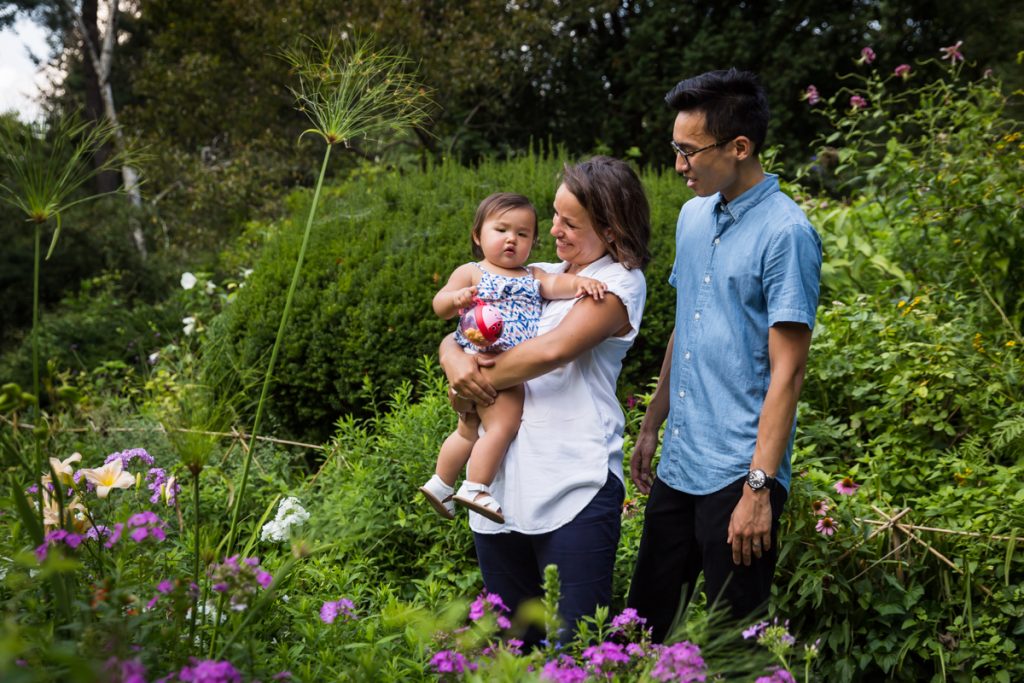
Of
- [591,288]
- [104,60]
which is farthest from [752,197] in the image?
[104,60]

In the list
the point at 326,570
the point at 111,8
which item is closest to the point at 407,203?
the point at 326,570

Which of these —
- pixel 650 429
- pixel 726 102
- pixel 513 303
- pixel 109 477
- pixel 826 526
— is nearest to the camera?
pixel 109 477

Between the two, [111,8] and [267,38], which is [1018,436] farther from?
[111,8]

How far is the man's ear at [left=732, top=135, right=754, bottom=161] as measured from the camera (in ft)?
7.50

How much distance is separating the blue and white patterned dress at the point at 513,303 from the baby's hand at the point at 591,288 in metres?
0.19

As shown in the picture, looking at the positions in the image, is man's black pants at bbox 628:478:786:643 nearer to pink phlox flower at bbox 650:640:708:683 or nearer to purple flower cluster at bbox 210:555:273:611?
pink phlox flower at bbox 650:640:708:683

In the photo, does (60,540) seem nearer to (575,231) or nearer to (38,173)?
(38,173)

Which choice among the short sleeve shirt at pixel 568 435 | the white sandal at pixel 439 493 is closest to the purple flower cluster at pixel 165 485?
the white sandal at pixel 439 493

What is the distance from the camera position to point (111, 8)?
15.4 m

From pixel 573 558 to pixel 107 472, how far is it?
3.62ft

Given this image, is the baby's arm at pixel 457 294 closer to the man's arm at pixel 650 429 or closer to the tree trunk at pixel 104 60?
the man's arm at pixel 650 429

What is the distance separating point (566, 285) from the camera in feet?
7.89

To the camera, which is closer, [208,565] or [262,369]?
[208,565]

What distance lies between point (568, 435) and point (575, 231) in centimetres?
51
